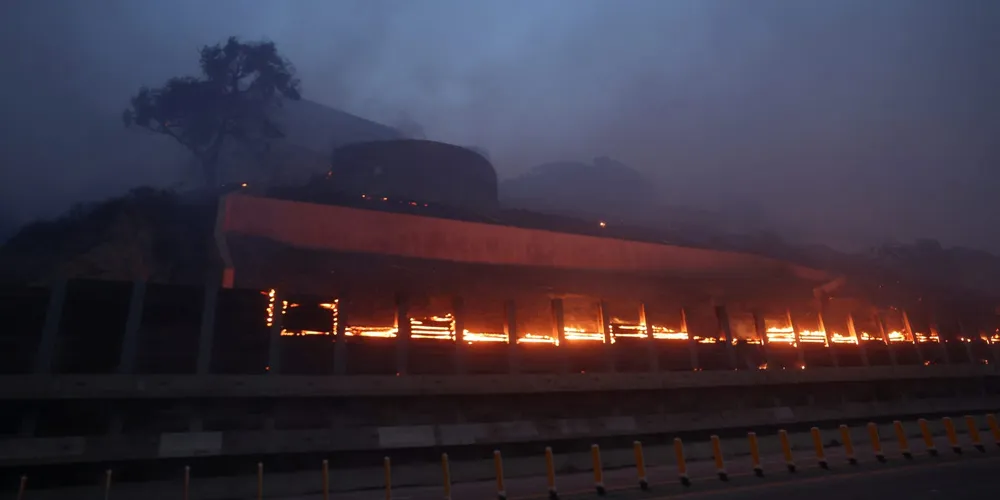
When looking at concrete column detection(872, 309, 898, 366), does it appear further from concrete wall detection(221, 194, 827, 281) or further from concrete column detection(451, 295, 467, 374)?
concrete column detection(451, 295, 467, 374)

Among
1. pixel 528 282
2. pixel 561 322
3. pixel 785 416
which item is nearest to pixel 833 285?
pixel 785 416

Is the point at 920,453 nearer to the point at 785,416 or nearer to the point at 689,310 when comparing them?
the point at 785,416

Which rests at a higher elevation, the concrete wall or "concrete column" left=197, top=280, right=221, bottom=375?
the concrete wall

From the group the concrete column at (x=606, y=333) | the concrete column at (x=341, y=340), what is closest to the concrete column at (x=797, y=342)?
the concrete column at (x=606, y=333)

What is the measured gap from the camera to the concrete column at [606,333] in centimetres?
1933

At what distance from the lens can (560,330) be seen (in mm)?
18969

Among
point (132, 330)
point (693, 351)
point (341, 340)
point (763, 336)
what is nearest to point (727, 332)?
point (763, 336)

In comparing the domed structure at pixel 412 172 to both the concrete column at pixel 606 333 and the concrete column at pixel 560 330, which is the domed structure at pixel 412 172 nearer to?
the concrete column at pixel 606 333

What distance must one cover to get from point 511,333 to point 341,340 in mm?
5085

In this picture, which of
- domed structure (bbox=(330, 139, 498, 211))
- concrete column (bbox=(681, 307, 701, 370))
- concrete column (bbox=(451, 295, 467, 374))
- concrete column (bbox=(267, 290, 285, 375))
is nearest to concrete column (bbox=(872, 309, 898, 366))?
concrete column (bbox=(681, 307, 701, 370))

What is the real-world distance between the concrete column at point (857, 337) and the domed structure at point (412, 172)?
1019 inches

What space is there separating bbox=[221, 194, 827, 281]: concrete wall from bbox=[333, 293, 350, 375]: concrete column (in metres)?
6.05

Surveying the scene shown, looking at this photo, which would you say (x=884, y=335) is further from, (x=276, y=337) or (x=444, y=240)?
(x=276, y=337)

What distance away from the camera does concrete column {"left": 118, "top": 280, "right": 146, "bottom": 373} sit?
13852 mm
